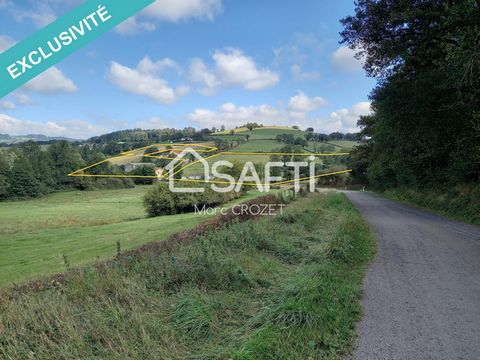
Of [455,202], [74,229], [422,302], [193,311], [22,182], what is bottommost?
[74,229]

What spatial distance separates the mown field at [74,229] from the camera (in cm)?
1695

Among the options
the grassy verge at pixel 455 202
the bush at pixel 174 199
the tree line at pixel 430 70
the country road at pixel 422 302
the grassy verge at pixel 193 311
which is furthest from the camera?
the bush at pixel 174 199

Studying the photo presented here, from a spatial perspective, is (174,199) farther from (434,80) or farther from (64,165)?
(64,165)

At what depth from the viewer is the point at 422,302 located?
5062mm

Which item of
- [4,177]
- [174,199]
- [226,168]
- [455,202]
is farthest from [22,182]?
[455,202]

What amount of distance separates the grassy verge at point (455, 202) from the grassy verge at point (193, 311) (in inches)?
455

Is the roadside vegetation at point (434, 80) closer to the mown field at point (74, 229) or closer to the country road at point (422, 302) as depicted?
the country road at point (422, 302)

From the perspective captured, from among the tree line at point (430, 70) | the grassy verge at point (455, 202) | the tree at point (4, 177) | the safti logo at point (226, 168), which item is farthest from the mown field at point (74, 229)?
the grassy verge at point (455, 202)

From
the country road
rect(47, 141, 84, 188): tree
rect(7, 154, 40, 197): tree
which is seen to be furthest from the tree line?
rect(7, 154, 40, 197): tree

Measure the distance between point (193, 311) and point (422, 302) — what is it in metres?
3.90

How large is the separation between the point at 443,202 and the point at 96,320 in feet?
66.4

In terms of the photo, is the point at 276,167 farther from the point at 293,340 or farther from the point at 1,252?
the point at 293,340

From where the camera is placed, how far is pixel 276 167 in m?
30.5

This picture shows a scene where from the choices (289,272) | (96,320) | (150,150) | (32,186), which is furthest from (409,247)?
(32,186)
